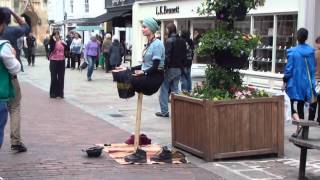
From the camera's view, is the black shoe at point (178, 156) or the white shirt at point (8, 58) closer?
the white shirt at point (8, 58)

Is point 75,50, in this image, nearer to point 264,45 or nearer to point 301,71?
point 264,45

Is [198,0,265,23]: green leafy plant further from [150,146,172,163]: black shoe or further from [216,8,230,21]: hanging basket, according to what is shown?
[150,146,172,163]: black shoe

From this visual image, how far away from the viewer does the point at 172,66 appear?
11711 millimetres

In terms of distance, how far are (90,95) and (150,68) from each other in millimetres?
8399

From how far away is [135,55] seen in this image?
26672 millimetres

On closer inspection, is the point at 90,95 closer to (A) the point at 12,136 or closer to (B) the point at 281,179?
(A) the point at 12,136

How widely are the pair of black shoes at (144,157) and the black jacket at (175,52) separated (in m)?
4.31

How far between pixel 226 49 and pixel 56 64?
26.4ft

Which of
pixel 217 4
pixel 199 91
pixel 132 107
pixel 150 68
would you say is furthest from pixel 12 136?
pixel 132 107

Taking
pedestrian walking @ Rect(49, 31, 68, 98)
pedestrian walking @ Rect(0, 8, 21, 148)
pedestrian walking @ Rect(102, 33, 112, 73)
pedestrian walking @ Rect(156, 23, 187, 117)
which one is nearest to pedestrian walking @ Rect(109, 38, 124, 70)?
pedestrian walking @ Rect(102, 33, 112, 73)

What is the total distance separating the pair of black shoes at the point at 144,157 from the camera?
7.41 m

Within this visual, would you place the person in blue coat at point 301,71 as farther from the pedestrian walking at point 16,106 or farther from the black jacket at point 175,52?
the pedestrian walking at point 16,106

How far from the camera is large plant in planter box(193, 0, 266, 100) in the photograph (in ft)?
25.0

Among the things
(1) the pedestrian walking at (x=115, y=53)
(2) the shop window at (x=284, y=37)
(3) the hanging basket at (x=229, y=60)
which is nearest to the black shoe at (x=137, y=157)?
(3) the hanging basket at (x=229, y=60)
